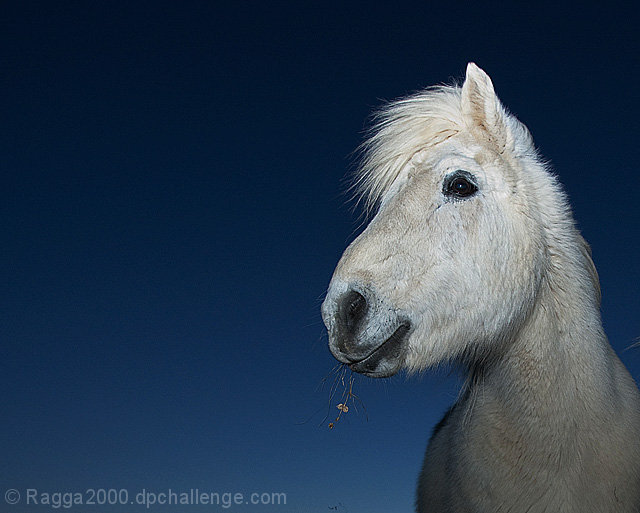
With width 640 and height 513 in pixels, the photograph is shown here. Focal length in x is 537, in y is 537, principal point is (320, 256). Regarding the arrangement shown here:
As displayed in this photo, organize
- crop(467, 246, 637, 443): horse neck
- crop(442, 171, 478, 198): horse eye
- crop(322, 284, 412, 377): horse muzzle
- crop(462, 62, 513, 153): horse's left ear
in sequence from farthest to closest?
crop(462, 62, 513, 153): horse's left ear → crop(442, 171, 478, 198): horse eye → crop(467, 246, 637, 443): horse neck → crop(322, 284, 412, 377): horse muzzle

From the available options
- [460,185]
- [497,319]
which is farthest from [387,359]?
[460,185]

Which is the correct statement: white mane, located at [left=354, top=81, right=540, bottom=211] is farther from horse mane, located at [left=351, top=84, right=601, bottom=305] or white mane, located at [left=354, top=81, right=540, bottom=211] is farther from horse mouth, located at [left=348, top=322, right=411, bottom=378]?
horse mouth, located at [left=348, top=322, right=411, bottom=378]

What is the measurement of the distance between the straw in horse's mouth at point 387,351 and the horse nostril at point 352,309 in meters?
0.20

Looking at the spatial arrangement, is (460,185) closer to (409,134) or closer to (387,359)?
(409,134)

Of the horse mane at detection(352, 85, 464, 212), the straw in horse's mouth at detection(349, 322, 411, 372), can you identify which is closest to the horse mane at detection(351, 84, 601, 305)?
the horse mane at detection(352, 85, 464, 212)

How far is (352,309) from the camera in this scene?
8.47 ft

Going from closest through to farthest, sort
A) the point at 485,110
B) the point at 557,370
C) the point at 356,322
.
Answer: the point at 356,322 < the point at 557,370 < the point at 485,110

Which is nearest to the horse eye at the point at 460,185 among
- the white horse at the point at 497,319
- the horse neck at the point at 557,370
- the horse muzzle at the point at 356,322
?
the white horse at the point at 497,319

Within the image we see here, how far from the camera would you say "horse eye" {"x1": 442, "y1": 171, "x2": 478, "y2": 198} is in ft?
9.77

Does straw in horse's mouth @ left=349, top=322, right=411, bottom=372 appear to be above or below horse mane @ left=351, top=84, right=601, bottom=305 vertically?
below

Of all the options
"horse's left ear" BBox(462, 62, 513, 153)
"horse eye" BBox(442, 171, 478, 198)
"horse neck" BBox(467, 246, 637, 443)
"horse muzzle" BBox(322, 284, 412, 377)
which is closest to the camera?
"horse muzzle" BBox(322, 284, 412, 377)

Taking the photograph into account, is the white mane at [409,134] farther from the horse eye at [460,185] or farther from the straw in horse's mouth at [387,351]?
the straw in horse's mouth at [387,351]

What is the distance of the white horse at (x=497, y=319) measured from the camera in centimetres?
261

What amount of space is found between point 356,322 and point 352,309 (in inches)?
2.5
